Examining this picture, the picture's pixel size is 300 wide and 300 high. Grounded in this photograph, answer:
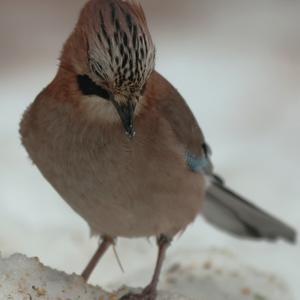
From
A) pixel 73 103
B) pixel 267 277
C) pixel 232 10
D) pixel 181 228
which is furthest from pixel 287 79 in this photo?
pixel 73 103

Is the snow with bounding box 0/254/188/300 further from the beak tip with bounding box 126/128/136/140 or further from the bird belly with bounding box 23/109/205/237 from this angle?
the beak tip with bounding box 126/128/136/140

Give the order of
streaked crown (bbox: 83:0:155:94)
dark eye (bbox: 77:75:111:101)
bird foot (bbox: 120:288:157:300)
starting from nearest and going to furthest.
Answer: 1. streaked crown (bbox: 83:0:155:94)
2. dark eye (bbox: 77:75:111:101)
3. bird foot (bbox: 120:288:157:300)

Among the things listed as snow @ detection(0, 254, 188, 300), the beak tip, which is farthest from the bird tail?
the beak tip

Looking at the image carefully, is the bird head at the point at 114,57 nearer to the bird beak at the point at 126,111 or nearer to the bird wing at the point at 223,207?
the bird beak at the point at 126,111

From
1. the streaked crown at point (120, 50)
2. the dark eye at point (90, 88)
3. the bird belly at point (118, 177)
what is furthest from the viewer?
the bird belly at point (118, 177)

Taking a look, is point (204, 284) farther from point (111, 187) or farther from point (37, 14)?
point (37, 14)

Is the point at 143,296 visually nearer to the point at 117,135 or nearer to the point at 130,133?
the point at 117,135

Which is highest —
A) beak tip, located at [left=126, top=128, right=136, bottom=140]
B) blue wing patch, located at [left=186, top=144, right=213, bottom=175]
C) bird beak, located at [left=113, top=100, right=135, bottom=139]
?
bird beak, located at [left=113, top=100, right=135, bottom=139]

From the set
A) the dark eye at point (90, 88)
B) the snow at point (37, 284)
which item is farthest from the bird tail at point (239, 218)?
the dark eye at point (90, 88)

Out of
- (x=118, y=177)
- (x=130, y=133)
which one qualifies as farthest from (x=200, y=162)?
(x=130, y=133)
